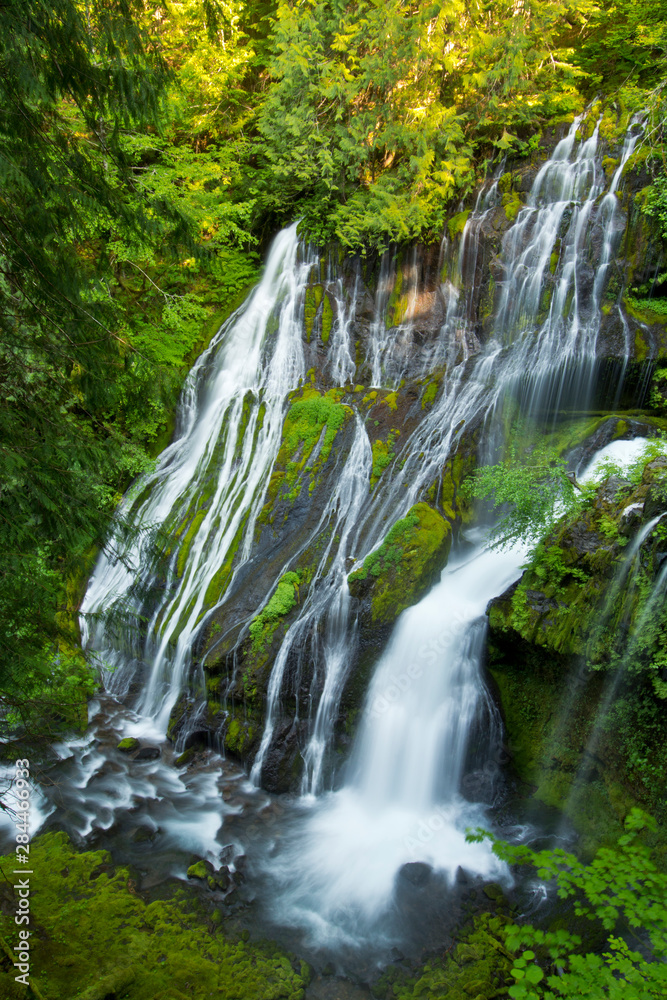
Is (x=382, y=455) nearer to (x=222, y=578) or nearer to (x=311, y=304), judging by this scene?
(x=222, y=578)

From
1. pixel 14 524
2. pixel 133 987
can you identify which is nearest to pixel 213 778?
pixel 133 987

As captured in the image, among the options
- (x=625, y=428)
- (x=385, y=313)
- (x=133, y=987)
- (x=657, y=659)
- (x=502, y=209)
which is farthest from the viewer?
(x=385, y=313)

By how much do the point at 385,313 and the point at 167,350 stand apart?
200 inches

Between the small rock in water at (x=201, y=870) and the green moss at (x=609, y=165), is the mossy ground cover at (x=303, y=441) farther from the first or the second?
the green moss at (x=609, y=165)

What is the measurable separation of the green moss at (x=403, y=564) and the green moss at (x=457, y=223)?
6781 mm

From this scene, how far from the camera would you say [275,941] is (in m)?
5.32

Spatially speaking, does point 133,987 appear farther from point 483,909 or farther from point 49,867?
point 483,909

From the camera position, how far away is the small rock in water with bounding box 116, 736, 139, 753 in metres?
7.96

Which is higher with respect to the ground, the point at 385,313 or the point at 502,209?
the point at 502,209

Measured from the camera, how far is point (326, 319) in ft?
40.8

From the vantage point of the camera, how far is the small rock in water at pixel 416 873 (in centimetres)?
595

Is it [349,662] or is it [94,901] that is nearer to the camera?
[94,901]

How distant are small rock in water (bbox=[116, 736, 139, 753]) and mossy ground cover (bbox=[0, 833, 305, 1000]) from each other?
205 cm

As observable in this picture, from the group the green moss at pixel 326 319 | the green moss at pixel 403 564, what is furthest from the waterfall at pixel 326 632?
the green moss at pixel 326 319
